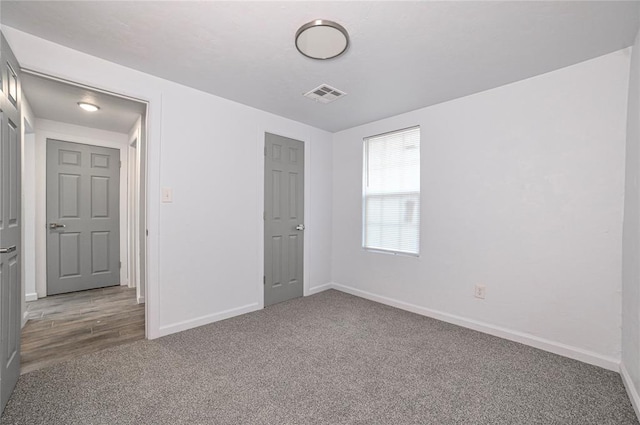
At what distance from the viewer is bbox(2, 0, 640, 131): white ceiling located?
1.68 metres

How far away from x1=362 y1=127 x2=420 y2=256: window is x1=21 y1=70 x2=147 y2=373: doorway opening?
2.68m

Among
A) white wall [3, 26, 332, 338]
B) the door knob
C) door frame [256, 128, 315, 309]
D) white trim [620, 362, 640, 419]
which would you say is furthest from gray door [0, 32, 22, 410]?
white trim [620, 362, 640, 419]

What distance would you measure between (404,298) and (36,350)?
348 cm

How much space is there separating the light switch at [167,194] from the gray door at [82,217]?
7.96 ft

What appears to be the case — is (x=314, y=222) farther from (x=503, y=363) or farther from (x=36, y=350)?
(x=36, y=350)

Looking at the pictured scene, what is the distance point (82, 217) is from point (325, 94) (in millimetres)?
3871

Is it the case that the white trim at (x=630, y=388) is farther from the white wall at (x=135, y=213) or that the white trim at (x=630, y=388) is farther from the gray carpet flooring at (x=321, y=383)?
the white wall at (x=135, y=213)

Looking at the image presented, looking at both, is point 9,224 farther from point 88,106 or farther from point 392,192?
point 392,192

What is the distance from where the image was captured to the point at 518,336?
255cm

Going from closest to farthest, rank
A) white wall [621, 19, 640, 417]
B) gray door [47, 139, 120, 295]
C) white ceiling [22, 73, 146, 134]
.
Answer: white wall [621, 19, 640, 417] → white ceiling [22, 73, 146, 134] → gray door [47, 139, 120, 295]

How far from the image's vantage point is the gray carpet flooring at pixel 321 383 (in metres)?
1.62

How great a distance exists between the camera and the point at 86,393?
1.81 m

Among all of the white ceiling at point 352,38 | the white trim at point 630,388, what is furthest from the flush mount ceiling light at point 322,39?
the white trim at point 630,388

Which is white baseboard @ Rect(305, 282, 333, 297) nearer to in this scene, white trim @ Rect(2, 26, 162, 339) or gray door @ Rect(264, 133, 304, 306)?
gray door @ Rect(264, 133, 304, 306)
